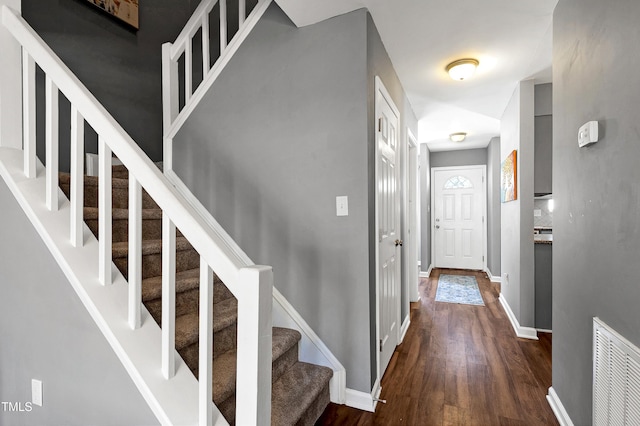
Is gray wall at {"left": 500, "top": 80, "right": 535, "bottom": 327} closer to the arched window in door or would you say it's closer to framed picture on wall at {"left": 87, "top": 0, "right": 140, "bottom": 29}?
the arched window in door

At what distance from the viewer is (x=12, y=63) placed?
1.54m

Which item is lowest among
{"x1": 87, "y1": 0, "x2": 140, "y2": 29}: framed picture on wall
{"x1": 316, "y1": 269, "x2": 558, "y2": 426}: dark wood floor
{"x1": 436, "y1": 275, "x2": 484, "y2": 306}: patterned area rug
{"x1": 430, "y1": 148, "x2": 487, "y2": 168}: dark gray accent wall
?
{"x1": 316, "y1": 269, "x2": 558, "y2": 426}: dark wood floor

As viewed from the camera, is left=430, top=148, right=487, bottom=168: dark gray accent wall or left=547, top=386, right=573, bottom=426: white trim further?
left=430, top=148, right=487, bottom=168: dark gray accent wall

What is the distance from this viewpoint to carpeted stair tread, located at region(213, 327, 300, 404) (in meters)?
1.37

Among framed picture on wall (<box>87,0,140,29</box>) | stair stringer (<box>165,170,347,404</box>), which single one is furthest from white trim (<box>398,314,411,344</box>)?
framed picture on wall (<box>87,0,140,29</box>)

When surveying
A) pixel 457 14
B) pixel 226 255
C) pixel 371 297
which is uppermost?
pixel 457 14

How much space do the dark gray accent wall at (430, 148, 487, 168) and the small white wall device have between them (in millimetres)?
5114

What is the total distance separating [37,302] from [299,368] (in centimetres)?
135

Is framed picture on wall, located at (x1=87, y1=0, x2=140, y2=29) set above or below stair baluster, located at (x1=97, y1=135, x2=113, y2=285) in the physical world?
above

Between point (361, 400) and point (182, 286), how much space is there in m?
1.26

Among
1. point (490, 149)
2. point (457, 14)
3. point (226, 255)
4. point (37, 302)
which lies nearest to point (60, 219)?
point (37, 302)

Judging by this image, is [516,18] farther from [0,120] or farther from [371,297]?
[0,120]

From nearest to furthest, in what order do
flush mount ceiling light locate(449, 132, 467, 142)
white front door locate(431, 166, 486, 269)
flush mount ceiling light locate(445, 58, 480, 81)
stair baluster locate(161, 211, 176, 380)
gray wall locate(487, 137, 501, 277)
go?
stair baluster locate(161, 211, 176, 380) < flush mount ceiling light locate(445, 58, 480, 81) < flush mount ceiling light locate(449, 132, 467, 142) < gray wall locate(487, 137, 501, 277) < white front door locate(431, 166, 486, 269)

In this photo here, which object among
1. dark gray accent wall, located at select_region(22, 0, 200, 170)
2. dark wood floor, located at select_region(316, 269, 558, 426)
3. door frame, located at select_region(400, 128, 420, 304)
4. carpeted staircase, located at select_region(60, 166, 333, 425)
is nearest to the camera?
carpeted staircase, located at select_region(60, 166, 333, 425)
